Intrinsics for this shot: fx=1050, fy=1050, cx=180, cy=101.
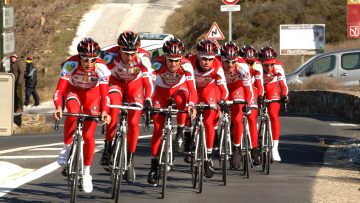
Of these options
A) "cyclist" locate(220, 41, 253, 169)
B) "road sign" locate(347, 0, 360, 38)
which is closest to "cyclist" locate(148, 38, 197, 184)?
"cyclist" locate(220, 41, 253, 169)

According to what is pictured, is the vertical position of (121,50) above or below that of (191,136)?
above

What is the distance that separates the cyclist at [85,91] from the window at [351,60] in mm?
21081

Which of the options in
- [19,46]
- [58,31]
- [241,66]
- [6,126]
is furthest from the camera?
[58,31]

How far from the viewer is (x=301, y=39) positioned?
126 feet

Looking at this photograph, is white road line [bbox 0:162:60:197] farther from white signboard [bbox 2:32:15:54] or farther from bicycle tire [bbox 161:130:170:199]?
→ white signboard [bbox 2:32:15:54]

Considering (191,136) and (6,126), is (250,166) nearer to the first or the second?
(191,136)

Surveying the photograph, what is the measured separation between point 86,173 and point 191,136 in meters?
2.66

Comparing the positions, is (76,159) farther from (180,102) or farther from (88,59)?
(180,102)

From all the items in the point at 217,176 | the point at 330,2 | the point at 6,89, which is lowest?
the point at 217,176

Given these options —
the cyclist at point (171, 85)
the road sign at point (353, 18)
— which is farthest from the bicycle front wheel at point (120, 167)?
the road sign at point (353, 18)

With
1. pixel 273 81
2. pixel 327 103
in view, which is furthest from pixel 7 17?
pixel 327 103

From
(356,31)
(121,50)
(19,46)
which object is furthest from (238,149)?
(19,46)

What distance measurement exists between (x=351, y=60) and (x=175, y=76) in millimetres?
19304

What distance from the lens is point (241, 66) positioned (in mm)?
15164
